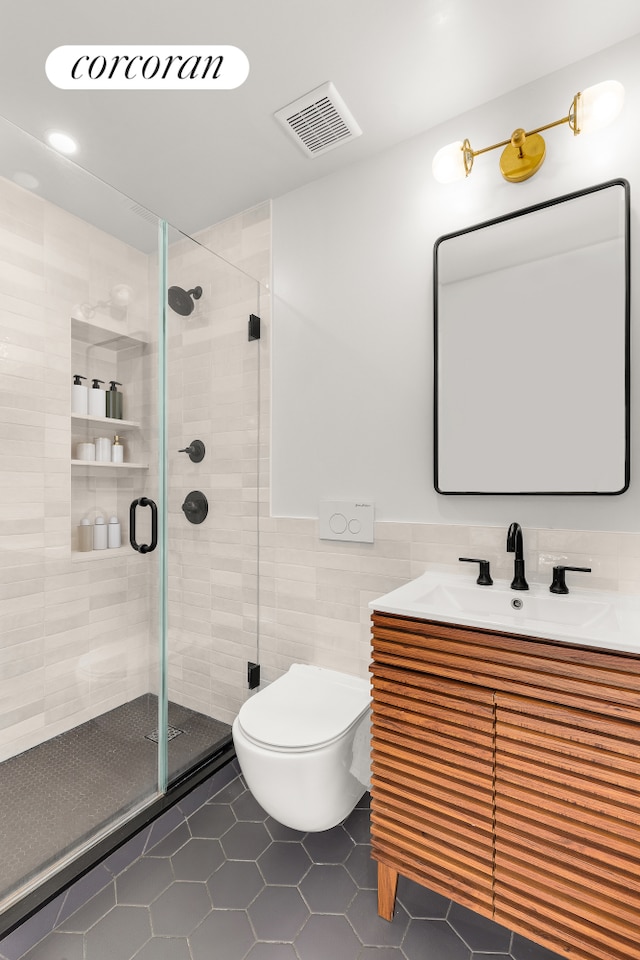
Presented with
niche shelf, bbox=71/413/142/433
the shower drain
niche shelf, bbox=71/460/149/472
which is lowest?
the shower drain

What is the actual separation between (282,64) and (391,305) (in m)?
0.82

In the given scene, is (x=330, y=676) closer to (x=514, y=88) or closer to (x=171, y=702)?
Result: (x=171, y=702)

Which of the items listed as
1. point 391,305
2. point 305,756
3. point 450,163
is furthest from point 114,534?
point 450,163

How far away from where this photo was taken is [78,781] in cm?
153

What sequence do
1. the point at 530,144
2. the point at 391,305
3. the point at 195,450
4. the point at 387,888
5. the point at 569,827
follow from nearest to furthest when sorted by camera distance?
the point at 569,827 → the point at 387,888 → the point at 530,144 → the point at 391,305 → the point at 195,450

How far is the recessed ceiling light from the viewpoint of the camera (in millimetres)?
1738

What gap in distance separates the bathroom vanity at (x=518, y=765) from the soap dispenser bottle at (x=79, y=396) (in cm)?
117

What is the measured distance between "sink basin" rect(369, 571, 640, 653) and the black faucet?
0.02m

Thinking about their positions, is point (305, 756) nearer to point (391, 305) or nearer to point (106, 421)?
point (106, 421)

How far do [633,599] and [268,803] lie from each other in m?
1.24

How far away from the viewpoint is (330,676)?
1.83 metres

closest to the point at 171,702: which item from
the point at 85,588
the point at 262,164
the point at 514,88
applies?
the point at 85,588

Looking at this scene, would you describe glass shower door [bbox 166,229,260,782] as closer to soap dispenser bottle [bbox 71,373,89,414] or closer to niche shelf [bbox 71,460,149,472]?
niche shelf [bbox 71,460,149,472]

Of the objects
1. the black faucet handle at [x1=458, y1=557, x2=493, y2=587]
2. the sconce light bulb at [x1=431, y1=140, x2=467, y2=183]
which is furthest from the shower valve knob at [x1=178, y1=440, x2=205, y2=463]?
the sconce light bulb at [x1=431, y1=140, x2=467, y2=183]
